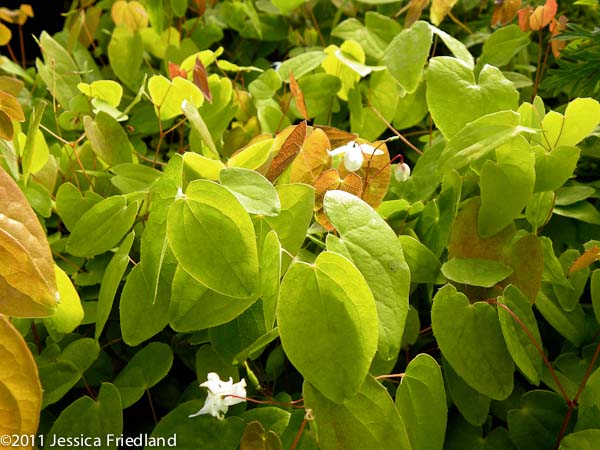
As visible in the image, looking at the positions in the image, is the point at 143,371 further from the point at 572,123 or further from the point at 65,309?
the point at 572,123

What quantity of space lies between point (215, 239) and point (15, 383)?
0.15 meters

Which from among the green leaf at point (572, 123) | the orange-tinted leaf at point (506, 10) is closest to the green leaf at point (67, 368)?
the green leaf at point (572, 123)

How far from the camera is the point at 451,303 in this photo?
475 mm

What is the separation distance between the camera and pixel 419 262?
1.74ft

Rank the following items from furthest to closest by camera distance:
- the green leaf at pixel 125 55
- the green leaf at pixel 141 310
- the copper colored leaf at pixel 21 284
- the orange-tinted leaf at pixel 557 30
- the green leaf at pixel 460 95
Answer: the green leaf at pixel 125 55
the orange-tinted leaf at pixel 557 30
the green leaf at pixel 460 95
the green leaf at pixel 141 310
the copper colored leaf at pixel 21 284

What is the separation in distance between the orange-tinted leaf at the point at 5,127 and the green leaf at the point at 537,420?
449 mm

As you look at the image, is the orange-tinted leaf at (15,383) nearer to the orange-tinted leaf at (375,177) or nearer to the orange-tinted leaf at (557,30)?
the orange-tinted leaf at (375,177)

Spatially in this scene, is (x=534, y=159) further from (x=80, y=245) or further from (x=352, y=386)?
(x=80, y=245)

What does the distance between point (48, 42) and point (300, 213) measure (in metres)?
0.52

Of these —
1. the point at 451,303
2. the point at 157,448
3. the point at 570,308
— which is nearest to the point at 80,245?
the point at 157,448

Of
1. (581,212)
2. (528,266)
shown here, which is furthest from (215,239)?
(581,212)

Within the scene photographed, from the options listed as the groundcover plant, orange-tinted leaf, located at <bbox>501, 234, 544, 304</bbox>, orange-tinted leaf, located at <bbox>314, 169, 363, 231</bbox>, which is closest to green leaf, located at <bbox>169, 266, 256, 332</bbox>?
the groundcover plant

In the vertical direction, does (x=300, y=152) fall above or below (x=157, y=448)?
above

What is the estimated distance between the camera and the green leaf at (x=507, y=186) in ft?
1.70
